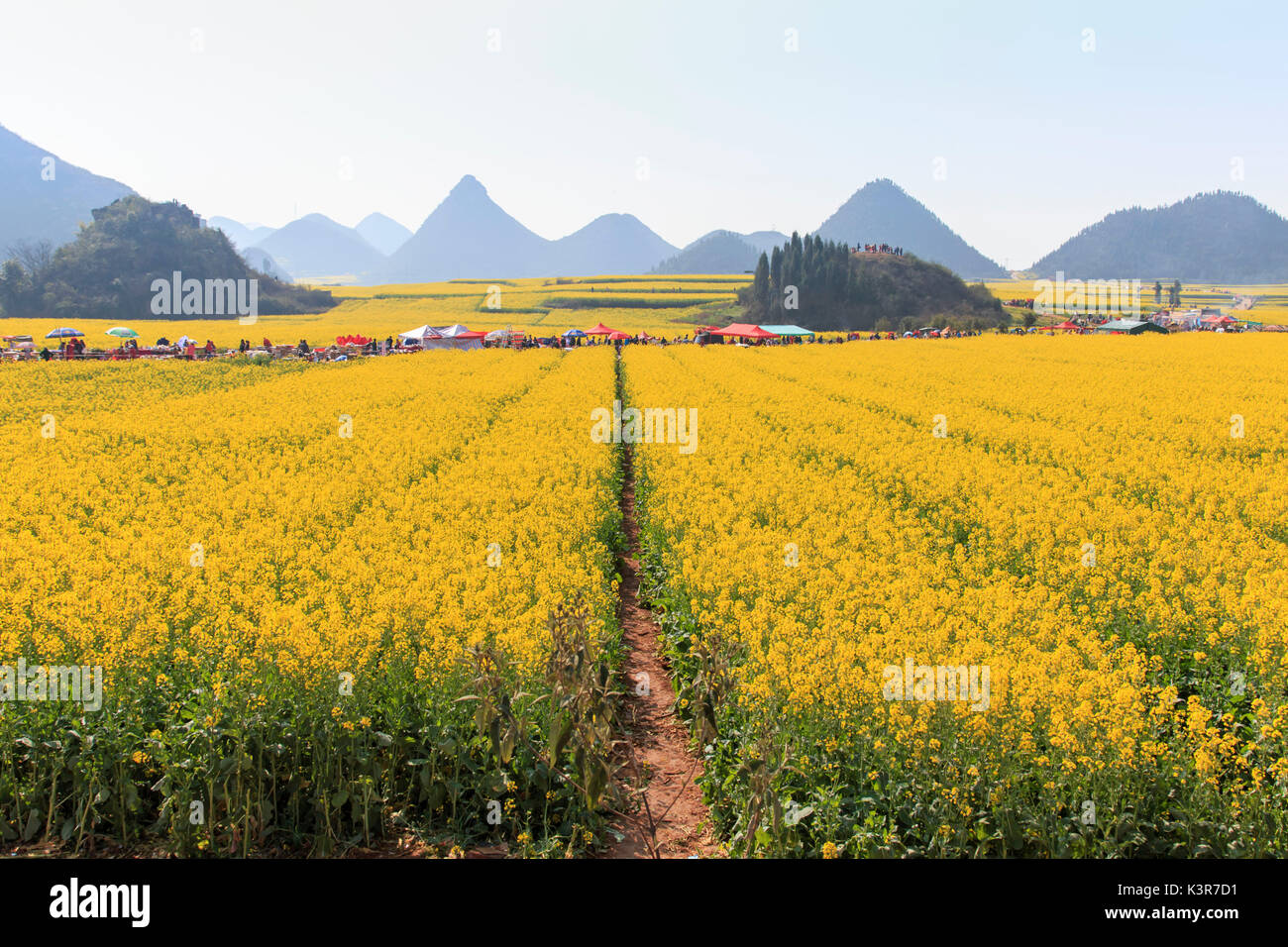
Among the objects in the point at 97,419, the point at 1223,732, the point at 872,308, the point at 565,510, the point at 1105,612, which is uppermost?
the point at 872,308

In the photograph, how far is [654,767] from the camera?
275 inches

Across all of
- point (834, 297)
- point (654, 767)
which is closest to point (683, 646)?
point (654, 767)

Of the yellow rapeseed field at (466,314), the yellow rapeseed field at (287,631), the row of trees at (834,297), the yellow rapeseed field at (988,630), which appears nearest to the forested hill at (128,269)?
the yellow rapeseed field at (466,314)

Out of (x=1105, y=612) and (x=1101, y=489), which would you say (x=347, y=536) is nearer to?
(x=1105, y=612)

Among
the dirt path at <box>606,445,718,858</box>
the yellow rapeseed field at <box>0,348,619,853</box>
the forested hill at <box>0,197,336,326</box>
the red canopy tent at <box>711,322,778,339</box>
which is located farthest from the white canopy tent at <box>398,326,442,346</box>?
Result: the forested hill at <box>0,197,336,326</box>

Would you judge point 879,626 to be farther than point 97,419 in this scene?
No

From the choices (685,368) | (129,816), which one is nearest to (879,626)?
(129,816)

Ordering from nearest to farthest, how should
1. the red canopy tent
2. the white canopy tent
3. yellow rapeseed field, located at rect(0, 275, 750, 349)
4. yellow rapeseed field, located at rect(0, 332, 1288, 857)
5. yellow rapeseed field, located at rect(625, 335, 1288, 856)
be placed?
yellow rapeseed field, located at rect(625, 335, 1288, 856) → yellow rapeseed field, located at rect(0, 332, 1288, 857) → the white canopy tent → the red canopy tent → yellow rapeseed field, located at rect(0, 275, 750, 349)

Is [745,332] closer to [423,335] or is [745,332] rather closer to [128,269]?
[423,335]

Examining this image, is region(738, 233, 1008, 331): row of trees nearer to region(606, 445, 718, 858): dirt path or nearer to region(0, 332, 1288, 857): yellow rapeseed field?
region(0, 332, 1288, 857): yellow rapeseed field

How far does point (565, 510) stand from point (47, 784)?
703cm

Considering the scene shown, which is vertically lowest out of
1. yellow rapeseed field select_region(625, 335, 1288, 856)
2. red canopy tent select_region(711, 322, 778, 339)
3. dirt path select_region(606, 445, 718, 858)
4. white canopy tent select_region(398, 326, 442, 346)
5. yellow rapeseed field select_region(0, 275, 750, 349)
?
dirt path select_region(606, 445, 718, 858)

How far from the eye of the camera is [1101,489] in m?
12.7

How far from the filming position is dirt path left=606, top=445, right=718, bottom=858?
19.3 ft
